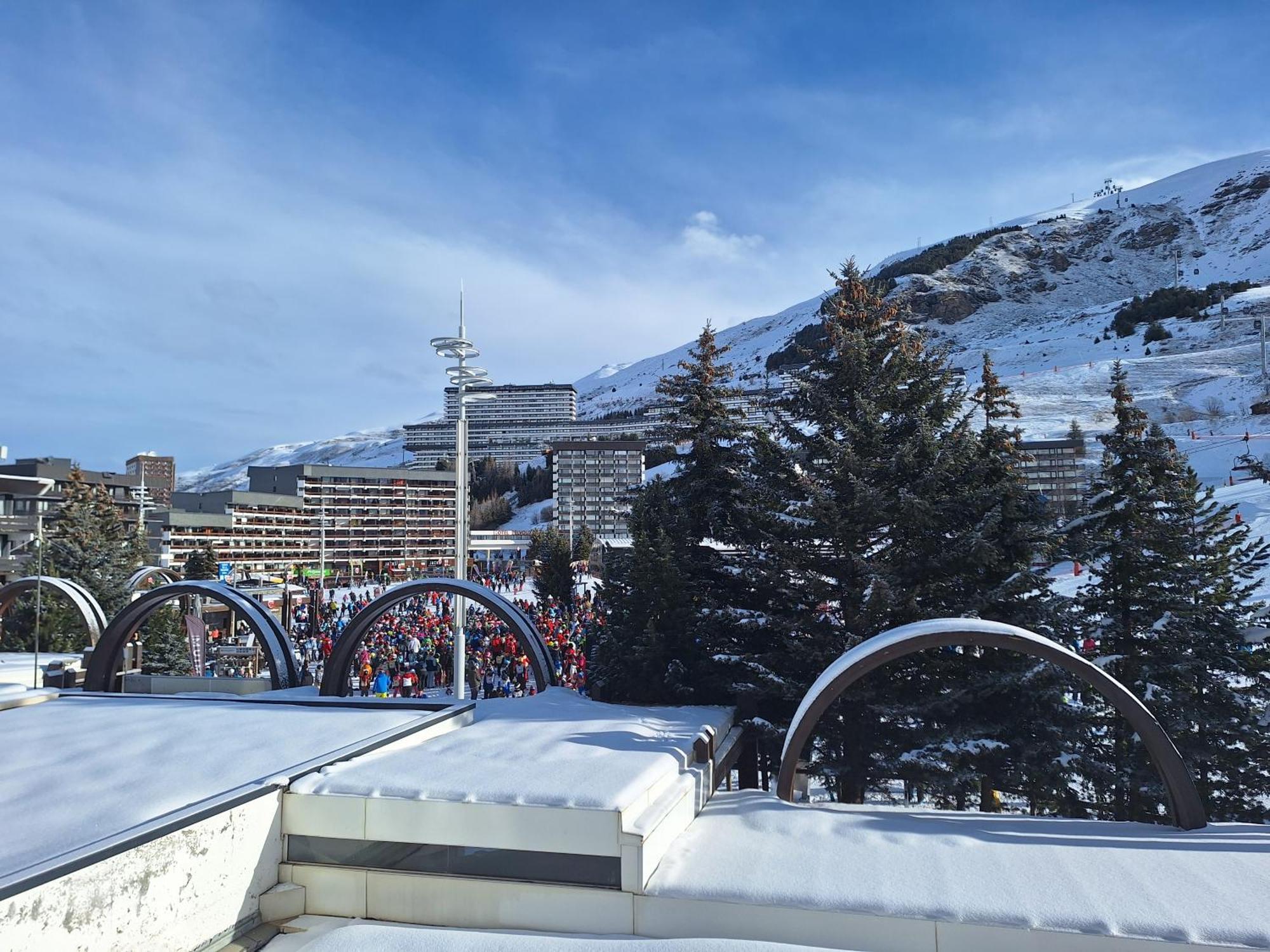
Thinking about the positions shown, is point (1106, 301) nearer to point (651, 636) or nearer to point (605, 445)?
point (605, 445)

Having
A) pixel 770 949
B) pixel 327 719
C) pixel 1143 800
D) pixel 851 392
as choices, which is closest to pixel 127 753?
pixel 327 719

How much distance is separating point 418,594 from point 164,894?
6662 millimetres

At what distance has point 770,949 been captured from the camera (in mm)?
5121

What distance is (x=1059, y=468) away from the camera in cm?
4753

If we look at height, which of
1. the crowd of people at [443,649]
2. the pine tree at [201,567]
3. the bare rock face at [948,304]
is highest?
the bare rock face at [948,304]

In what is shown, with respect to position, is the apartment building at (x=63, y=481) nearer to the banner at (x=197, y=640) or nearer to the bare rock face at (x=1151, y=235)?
the banner at (x=197, y=640)

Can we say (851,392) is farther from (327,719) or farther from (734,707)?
(327,719)

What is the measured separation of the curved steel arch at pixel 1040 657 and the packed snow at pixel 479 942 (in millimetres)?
2942

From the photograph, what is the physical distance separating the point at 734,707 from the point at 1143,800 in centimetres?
589

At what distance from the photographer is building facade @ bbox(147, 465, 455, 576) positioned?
2773 inches

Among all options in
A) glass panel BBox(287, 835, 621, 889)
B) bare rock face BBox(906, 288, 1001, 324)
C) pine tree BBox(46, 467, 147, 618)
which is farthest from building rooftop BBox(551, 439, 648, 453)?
glass panel BBox(287, 835, 621, 889)

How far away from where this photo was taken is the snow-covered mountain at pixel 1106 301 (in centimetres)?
6675

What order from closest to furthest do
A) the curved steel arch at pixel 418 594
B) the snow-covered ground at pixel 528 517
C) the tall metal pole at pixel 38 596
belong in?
1. the curved steel arch at pixel 418 594
2. the tall metal pole at pixel 38 596
3. the snow-covered ground at pixel 528 517

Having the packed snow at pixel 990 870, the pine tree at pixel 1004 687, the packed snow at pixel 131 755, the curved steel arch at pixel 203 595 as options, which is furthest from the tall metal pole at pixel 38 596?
the pine tree at pixel 1004 687
